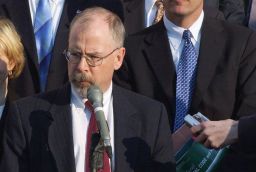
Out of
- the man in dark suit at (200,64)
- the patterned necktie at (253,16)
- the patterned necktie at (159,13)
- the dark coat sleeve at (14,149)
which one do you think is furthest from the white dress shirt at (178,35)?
the dark coat sleeve at (14,149)

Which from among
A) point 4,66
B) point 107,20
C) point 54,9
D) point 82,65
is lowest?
point 4,66

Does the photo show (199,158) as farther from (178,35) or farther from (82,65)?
(178,35)

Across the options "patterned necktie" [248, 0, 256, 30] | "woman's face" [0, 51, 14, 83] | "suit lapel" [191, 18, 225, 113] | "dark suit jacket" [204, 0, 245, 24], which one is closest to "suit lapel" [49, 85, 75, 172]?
"woman's face" [0, 51, 14, 83]

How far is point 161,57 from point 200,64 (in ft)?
0.86

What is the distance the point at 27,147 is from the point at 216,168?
3.62 feet

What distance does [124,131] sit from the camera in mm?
3697

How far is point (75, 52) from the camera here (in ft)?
11.9

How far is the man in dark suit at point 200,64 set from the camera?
4.33m

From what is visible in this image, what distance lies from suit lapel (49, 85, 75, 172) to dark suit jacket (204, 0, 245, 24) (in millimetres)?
2121

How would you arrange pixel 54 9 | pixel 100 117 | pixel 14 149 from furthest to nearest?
pixel 54 9, pixel 14 149, pixel 100 117

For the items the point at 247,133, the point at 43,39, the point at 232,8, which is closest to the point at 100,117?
the point at 247,133

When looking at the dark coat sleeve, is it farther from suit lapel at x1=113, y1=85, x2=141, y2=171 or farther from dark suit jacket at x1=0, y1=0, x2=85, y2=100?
dark suit jacket at x1=0, y1=0, x2=85, y2=100

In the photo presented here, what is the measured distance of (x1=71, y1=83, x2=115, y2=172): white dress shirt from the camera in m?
3.58

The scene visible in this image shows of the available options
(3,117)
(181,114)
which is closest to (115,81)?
(181,114)
